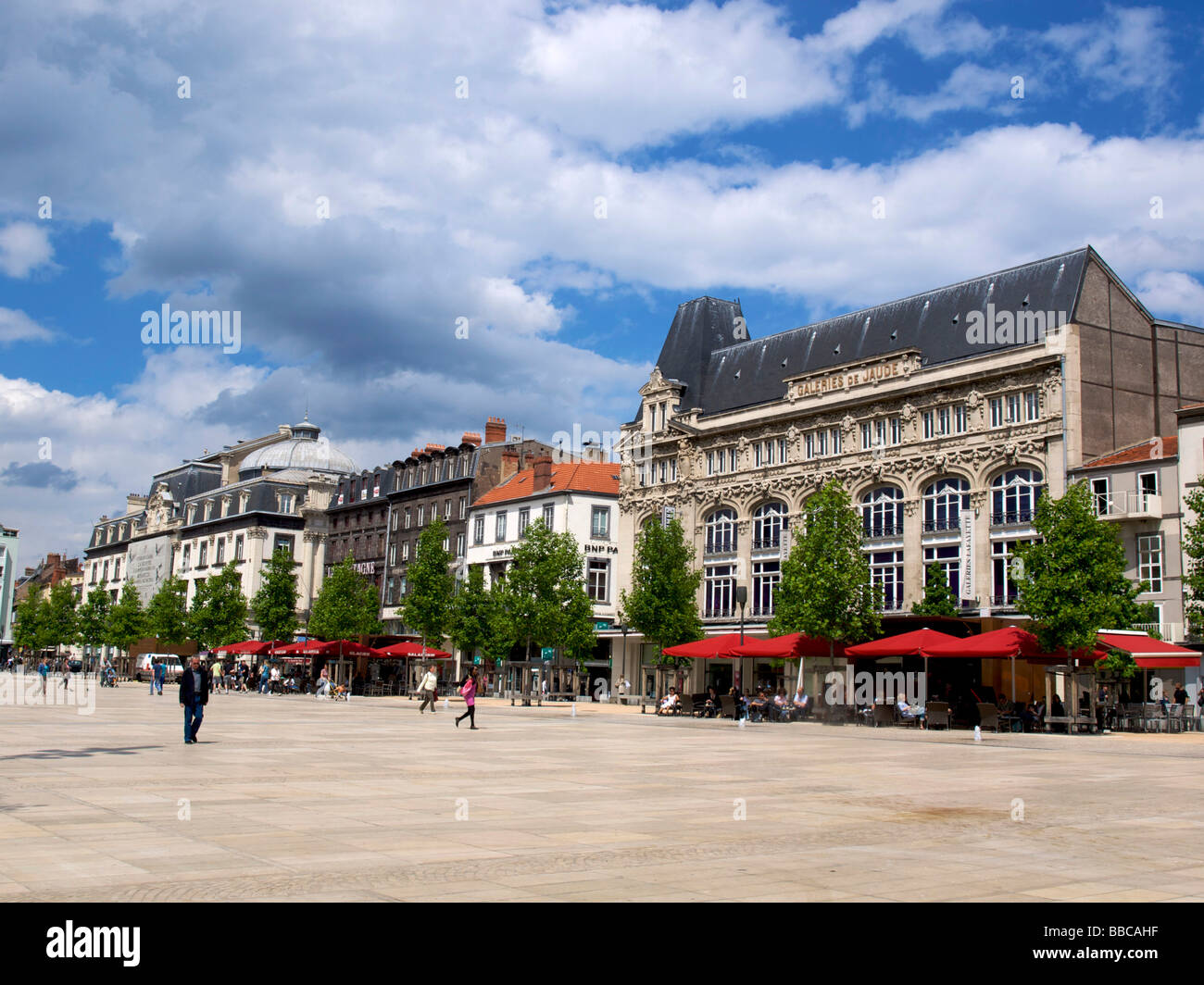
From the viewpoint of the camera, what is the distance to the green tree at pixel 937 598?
49.0 metres

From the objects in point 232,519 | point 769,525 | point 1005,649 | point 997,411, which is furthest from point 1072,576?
point 232,519

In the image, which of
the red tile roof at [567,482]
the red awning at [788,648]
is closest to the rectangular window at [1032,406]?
the red awning at [788,648]

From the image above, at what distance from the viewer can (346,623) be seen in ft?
238

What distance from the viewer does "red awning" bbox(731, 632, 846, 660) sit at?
4309 centimetres

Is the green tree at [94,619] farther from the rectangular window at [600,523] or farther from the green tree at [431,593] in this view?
the rectangular window at [600,523]

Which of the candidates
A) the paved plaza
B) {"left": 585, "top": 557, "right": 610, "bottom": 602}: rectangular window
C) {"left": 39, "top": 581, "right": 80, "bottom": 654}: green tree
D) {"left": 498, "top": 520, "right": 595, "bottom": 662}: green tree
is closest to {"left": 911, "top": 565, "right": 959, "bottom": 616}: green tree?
{"left": 498, "top": 520, "right": 595, "bottom": 662}: green tree

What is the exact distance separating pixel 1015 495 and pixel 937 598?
5.50 metres

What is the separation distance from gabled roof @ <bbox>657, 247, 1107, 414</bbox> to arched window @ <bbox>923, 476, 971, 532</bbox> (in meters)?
5.81

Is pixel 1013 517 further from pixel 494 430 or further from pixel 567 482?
pixel 494 430

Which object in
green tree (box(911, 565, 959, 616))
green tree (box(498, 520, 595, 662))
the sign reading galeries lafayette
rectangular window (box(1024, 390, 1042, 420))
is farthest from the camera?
green tree (box(498, 520, 595, 662))

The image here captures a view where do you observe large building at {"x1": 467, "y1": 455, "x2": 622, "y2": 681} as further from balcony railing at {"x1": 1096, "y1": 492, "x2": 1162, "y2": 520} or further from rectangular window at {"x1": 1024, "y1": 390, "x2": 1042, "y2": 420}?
balcony railing at {"x1": 1096, "y1": 492, "x2": 1162, "y2": 520}

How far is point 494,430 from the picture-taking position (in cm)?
8438
